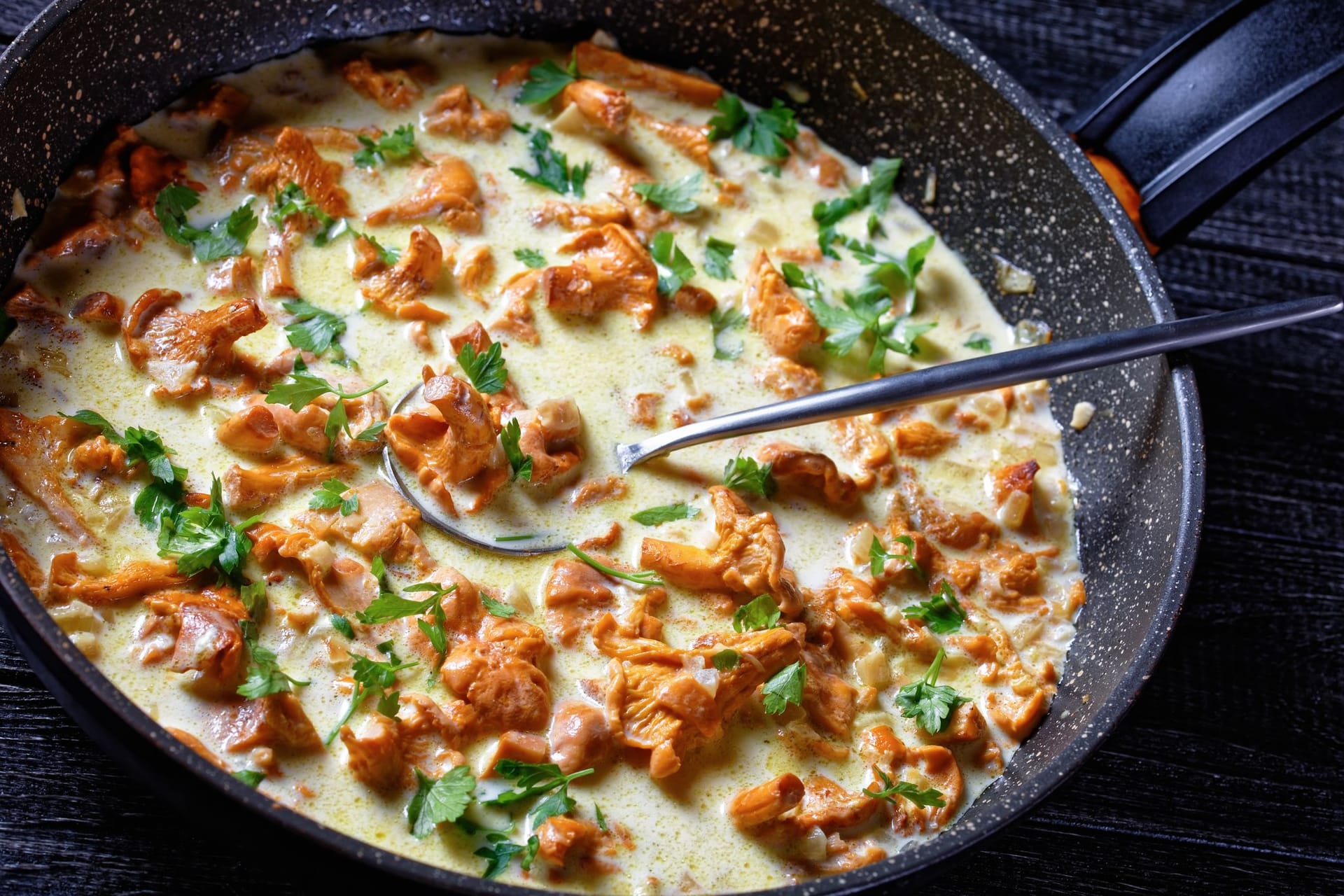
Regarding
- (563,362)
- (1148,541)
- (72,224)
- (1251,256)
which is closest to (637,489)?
(563,362)

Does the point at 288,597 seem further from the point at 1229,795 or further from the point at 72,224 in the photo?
the point at 1229,795

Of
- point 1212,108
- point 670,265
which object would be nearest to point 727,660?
point 670,265

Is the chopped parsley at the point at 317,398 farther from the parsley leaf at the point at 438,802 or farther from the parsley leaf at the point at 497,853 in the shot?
the parsley leaf at the point at 497,853

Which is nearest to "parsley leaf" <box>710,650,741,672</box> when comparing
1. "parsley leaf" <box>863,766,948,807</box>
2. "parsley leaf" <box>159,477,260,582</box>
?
"parsley leaf" <box>863,766,948,807</box>

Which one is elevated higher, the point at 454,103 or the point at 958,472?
the point at 454,103

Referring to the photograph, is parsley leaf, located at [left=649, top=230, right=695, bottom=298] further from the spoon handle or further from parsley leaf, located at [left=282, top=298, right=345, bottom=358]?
parsley leaf, located at [left=282, top=298, right=345, bottom=358]

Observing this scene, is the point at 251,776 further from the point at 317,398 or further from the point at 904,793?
the point at 904,793
